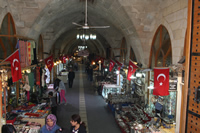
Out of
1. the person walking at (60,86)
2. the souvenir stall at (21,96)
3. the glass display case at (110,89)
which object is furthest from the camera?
the glass display case at (110,89)

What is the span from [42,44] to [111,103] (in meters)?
7.19

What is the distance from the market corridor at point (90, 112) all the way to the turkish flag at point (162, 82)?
2.93 meters

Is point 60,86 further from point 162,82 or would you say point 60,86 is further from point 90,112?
point 162,82

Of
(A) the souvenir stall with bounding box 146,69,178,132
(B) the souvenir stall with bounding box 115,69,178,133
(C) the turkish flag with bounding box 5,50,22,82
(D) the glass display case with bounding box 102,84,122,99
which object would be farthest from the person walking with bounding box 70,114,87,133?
(D) the glass display case with bounding box 102,84,122,99

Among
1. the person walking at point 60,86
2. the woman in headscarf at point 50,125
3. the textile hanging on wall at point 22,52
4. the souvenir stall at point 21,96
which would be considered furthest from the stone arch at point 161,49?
the textile hanging on wall at point 22,52

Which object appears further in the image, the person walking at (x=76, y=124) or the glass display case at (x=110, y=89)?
the glass display case at (x=110, y=89)

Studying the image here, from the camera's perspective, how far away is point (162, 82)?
6.32 meters

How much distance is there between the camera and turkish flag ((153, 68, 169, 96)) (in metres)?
6.27

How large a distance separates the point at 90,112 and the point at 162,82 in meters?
5.28

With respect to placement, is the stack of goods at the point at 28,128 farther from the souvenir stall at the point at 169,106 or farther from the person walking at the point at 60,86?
the person walking at the point at 60,86

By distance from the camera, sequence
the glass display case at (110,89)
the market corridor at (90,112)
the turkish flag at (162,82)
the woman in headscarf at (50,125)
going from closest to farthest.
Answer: the woman in headscarf at (50,125) → the turkish flag at (162,82) → the market corridor at (90,112) → the glass display case at (110,89)

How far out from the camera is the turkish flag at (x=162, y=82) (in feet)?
20.6

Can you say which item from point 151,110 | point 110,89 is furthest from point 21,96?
point 151,110

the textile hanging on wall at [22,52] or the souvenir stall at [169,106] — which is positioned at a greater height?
the textile hanging on wall at [22,52]
